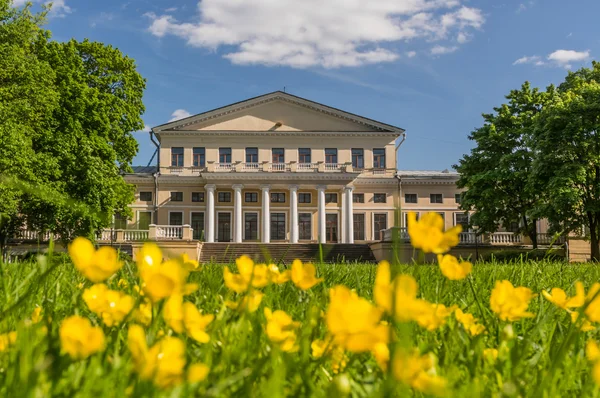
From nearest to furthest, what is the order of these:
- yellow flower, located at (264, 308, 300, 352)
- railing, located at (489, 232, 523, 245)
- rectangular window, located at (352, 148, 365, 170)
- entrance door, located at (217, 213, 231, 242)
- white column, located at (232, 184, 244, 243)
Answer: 1. yellow flower, located at (264, 308, 300, 352)
2. railing, located at (489, 232, 523, 245)
3. white column, located at (232, 184, 244, 243)
4. entrance door, located at (217, 213, 231, 242)
5. rectangular window, located at (352, 148, 365, 170)

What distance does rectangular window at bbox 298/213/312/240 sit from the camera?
3719 centimetres

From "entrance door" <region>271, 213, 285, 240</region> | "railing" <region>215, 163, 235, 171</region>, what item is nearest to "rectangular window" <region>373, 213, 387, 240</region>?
"entrance door" <region>271, 213, 285, 240</region>

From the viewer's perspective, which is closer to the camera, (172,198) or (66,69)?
(66,69)

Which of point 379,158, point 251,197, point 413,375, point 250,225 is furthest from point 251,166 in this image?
point 413,375

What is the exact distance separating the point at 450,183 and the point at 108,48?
26.4 metres

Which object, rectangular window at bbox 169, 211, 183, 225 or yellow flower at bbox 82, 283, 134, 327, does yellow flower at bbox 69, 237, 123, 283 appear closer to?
yellow flower at bbox 82, 283, 134, 327

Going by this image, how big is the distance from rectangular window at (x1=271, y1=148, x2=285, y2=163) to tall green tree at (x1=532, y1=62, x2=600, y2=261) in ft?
70.0

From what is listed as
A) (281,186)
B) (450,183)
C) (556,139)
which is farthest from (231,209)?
(556,139)

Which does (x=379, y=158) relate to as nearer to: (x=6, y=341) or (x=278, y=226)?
(x=278, y=226)

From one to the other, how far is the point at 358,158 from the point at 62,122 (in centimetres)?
2340

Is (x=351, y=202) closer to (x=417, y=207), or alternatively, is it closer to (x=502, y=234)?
(x=417, y=207)

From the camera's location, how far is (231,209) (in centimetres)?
3694

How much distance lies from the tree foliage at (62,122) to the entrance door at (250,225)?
1396 centimetres

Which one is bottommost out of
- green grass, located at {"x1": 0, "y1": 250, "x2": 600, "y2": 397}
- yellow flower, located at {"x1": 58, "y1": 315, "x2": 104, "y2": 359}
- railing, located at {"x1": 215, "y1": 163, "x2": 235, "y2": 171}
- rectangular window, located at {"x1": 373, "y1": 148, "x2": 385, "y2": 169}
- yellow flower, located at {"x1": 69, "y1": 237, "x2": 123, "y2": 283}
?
green grass, located at {"x1": 0, "y1": 250, "x2": 600, "y2": 397}
